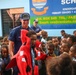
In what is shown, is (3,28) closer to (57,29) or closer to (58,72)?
(57,29)

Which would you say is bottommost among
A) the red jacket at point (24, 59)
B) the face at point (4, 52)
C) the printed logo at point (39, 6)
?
the face at point (4, 52)

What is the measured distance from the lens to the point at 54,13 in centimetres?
850

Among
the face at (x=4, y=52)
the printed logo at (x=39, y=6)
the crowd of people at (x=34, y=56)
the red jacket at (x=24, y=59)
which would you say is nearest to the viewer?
the crowd of people at (x=34, y=56)

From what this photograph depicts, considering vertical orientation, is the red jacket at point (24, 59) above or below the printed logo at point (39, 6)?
below

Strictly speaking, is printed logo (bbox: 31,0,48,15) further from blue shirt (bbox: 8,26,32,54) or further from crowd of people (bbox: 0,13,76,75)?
blue shirt (bbox: 8,26,32,54)

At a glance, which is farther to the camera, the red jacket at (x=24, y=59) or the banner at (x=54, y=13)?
the banner at (x=54, y=13)

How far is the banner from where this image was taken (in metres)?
8.06

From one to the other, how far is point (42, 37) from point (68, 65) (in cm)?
426

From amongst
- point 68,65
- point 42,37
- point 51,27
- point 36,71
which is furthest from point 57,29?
point 68,65

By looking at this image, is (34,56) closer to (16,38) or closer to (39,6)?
(16,38)

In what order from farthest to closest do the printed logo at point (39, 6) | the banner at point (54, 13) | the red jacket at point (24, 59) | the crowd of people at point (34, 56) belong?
the printed logo at point (39, 6) → the banner at point (54, 13) → the red jacket at point (24, 59) → the crowd of people at point (34, 56)

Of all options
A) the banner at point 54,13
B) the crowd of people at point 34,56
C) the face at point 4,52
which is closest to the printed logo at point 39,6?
the banner at point 54,13

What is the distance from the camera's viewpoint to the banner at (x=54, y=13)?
26.5 feet

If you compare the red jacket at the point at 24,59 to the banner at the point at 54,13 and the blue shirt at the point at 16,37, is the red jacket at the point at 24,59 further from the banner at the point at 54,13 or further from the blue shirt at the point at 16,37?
the banner at the point at 54,13
